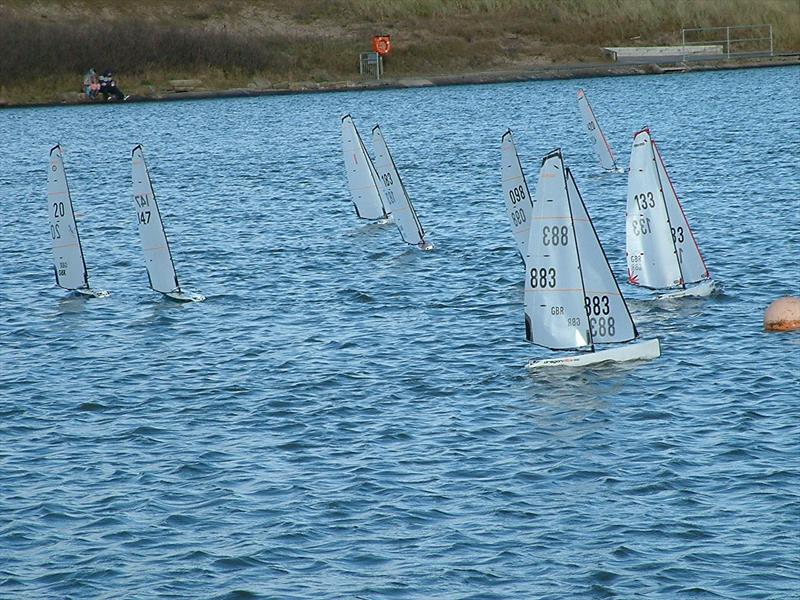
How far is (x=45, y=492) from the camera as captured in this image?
22094mm

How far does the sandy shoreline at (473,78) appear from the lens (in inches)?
4434

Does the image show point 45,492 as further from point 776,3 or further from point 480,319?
point 776,3

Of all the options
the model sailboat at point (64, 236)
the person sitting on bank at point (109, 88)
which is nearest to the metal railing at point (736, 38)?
the person sitting on bank at point (109, 88)

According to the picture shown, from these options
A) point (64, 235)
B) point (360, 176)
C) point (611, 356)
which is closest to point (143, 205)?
point (64, 235)

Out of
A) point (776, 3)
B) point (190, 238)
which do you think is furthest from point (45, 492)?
point (776, 3)

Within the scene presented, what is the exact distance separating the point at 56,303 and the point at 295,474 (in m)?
16.9

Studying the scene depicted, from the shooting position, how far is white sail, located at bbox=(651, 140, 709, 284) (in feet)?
107

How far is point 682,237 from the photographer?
32.7 metres

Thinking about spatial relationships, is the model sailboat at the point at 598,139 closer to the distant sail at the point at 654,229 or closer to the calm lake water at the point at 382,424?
the calm lake water at the point at 382,424

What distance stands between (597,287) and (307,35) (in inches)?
3992

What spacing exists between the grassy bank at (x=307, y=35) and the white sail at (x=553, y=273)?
91180 mm

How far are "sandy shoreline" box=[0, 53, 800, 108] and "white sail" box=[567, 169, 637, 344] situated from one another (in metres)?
87.3

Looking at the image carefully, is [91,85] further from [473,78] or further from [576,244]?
[576,244]

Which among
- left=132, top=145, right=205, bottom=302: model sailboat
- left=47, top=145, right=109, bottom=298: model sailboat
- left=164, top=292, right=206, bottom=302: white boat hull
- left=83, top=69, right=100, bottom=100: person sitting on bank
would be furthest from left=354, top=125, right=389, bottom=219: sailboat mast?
left=83, top=69, right=100, bottom=100: person sitting on bank
